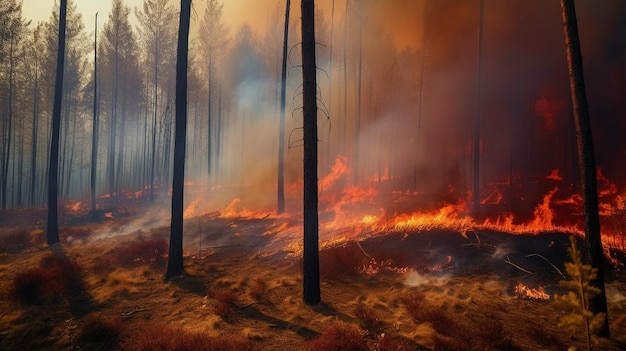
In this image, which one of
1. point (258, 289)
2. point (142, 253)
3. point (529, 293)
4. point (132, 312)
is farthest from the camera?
point (142, 253)

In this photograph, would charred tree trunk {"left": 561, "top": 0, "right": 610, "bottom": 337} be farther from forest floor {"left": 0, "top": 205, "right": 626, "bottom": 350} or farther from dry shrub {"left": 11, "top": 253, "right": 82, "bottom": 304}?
dry shrub {"left": 11, "top": 253, "right": 82, "bottom": 304}

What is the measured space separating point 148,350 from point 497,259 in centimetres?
998

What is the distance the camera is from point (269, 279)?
927 cm

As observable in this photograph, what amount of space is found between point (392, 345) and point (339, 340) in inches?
36.2

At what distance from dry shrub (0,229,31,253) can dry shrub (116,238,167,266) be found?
5.46 metres

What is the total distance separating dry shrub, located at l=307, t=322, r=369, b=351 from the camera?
5129 millimetres

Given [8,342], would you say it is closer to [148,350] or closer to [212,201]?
[148,350]

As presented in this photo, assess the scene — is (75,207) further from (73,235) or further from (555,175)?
(555,175)

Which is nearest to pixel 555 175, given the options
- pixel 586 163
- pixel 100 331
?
pixel 586 163

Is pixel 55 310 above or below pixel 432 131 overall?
below

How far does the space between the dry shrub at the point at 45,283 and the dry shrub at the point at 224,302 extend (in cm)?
440

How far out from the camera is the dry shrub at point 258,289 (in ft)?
25.9

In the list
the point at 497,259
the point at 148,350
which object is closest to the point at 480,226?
the point at 497,259

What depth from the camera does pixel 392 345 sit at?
17.0ft
